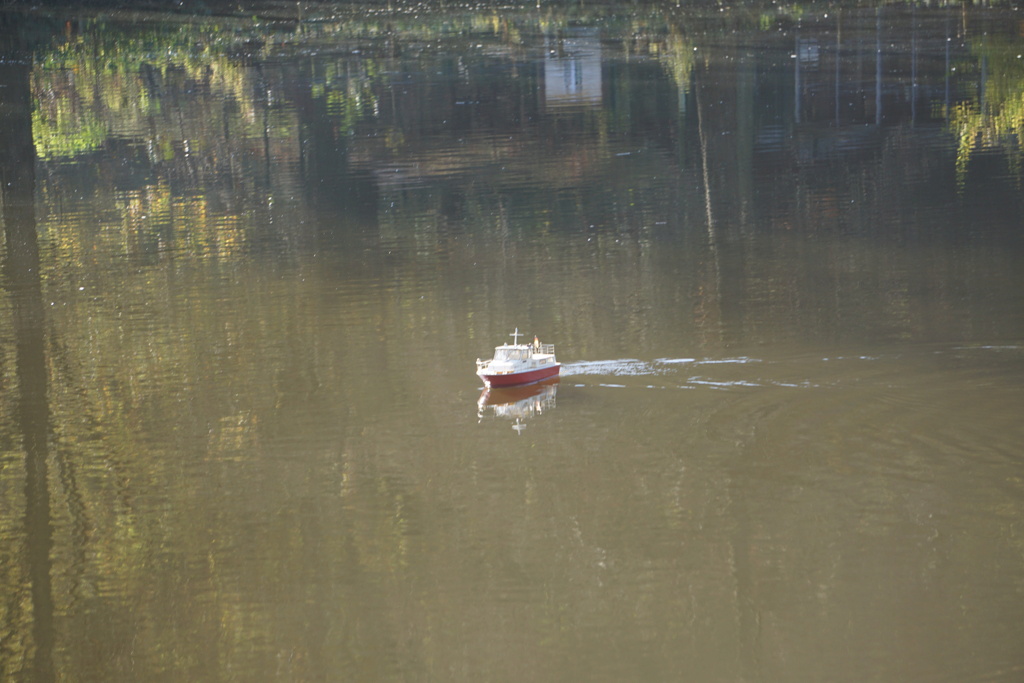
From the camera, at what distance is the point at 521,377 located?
1706 centimetres

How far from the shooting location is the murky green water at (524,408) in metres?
12.5

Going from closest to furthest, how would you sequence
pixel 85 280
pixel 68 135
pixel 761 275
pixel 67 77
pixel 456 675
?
pixel 456 675
pixel 761 275
pixel 85 280
pixel 68 135
pixel 67 77

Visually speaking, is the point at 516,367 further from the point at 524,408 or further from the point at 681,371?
the point at 681,371

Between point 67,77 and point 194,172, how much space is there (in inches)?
677

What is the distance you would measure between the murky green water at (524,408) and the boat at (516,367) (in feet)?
0.76

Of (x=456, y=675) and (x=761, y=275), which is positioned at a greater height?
(x=761, y=275)

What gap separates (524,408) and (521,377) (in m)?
0.49

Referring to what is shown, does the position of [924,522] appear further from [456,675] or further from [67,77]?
[67,77]

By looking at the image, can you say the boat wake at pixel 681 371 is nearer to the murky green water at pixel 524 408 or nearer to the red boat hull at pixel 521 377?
the murky green water at pixel 524 408

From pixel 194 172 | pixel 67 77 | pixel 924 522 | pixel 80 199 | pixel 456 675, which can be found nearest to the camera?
pixel 456 675

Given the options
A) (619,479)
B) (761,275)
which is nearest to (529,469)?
(619,479)

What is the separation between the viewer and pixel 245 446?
53.4 ft

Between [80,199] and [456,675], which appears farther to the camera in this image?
[80,199]

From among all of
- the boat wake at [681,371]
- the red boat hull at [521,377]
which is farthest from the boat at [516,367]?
the boat wake at [681,371]
